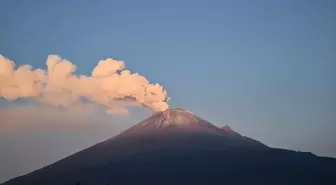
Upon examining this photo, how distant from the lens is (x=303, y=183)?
83625 millimetres

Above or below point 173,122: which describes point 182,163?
below

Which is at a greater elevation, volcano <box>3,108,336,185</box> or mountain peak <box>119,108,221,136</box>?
mountain peak <box>119,108,221,136</box>

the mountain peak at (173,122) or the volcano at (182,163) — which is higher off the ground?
the mountain peak at (173,122)

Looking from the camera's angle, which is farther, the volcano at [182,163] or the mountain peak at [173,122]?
the mountain peak at [173,122]

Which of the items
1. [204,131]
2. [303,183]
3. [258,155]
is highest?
[204,131]

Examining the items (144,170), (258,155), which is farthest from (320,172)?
(144,170)

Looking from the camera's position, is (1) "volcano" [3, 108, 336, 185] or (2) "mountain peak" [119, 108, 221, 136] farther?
(2) "mountain peak" [119, 108, 221, 136]

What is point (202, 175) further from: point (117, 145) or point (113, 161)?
point (117, 145)

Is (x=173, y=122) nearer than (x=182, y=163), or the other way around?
(x=182, y=163)

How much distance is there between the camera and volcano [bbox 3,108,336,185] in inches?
3381

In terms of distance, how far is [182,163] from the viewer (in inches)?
3693

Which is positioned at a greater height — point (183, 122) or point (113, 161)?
point (183, 122)

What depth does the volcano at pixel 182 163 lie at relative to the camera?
8588 centimetres

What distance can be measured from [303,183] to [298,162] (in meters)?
12.5
